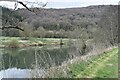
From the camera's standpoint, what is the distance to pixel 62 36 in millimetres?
39406

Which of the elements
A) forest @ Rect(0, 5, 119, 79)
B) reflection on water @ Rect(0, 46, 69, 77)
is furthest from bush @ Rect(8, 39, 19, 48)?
reflection on water @ Rect(0, 46, 69, 77)

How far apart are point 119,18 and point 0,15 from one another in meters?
25.1

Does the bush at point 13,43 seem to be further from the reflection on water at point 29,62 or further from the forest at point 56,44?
the reflection on water at point 29,62

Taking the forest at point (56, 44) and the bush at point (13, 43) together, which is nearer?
the forest at point (56, 44)

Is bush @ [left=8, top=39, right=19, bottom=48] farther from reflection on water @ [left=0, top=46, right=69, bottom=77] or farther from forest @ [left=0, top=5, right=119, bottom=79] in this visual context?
reflection on water @ [left=0, top=46, right=69, bottom=77]

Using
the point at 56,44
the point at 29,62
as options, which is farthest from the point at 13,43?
the point at 29,62

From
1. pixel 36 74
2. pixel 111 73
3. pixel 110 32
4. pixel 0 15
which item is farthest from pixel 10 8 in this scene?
pixel 110 32

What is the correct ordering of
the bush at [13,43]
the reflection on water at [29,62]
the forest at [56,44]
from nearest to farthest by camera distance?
the forest at [56,44] → the reflection on water at [29,62] → the bush at [13,43]

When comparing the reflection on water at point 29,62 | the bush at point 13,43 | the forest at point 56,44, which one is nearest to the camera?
the forest at point 56,44

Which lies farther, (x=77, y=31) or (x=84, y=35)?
(x=77, y=31)

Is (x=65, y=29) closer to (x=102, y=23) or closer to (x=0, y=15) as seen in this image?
(x=102, y=23)

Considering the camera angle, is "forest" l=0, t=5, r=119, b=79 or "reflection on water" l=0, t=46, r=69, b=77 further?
"reflection on water" l=0, t=46, r=69, b=77

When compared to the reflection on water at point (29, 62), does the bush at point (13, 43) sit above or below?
below

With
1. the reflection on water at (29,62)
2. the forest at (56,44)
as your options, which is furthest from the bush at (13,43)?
the reflection on water at (29,62)
